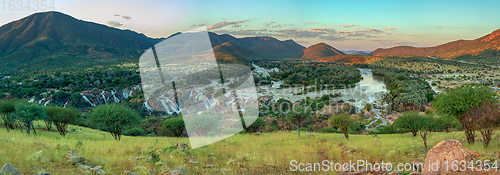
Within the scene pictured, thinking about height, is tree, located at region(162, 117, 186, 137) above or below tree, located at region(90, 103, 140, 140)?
below

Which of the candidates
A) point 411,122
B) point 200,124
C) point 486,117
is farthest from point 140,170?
point 411,122

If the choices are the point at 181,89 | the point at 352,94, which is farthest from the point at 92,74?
the point at 352,94

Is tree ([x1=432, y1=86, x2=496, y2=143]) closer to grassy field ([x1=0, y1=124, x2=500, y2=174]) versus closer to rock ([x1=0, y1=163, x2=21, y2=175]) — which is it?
grassy field ([x1=0, y1=124, x2=500, y2=174])

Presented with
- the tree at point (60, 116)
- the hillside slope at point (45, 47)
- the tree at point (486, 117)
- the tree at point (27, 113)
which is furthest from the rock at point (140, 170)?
the hillside slope at point (45, 47)

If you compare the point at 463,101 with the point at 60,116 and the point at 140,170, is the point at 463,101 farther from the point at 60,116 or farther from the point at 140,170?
the point at 60,116

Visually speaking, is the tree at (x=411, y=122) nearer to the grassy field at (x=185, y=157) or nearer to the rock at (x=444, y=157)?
the grassy field at (x=185, y=157)

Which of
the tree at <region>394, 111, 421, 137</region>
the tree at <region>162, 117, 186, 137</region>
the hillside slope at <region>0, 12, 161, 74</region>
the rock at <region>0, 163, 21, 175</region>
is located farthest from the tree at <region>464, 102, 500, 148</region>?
the hillside slope at <region>0, 12, 161, 74</region>
